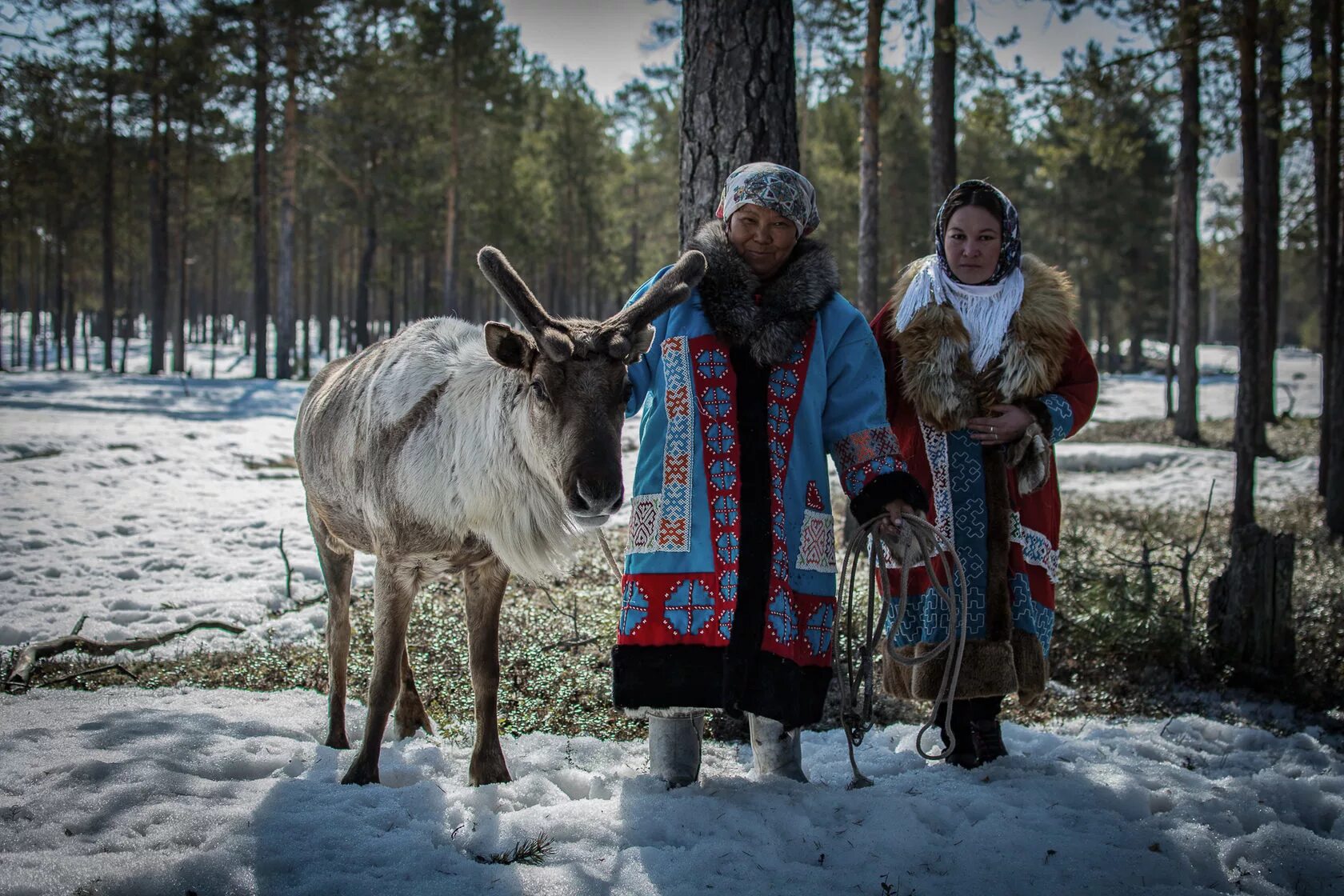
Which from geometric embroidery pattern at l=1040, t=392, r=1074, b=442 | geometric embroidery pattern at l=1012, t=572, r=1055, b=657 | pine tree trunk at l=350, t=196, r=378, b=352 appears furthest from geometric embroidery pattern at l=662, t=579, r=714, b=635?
pine tree trunk at l=350, t=196, r=378, b=352

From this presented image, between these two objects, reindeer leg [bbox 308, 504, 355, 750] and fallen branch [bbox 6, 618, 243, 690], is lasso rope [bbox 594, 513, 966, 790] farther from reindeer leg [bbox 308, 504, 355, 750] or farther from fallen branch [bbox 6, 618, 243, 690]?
fallen branch [bbox 6, 618, 243, 690]

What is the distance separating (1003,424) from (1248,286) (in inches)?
239

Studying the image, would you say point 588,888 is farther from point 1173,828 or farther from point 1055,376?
point 1055,376

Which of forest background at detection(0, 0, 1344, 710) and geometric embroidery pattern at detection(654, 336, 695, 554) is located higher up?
forest background at detection(0, 0, 1344, 710)

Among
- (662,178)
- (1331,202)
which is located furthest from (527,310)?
(662,178)

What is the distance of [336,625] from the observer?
3.88 m

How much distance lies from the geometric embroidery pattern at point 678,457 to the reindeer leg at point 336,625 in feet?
6.07

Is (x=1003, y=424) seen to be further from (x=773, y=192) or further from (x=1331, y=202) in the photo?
(x=1331, y=202)

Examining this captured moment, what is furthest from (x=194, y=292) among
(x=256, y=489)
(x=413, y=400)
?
(x=413, y=400)

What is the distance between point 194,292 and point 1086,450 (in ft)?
161

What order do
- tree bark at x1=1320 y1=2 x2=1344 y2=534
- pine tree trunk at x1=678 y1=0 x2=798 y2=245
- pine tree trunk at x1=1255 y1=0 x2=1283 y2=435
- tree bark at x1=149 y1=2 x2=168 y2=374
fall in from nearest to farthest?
pine tree trunk at x1=678 y1=0 x2=798 y2=245
tree bark at x1=1320 y1=2 x2=1344 y2=534
pine tree trunk at x1=1255 y1=0 x2=1283 y2=435
tree bark at x1=149 y1=2 x2=168 y2=374

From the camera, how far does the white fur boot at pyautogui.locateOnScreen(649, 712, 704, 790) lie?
3043 millimetres

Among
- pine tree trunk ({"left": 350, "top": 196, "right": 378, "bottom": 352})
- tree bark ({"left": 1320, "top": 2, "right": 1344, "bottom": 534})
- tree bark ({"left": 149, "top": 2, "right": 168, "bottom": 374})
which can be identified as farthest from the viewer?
pine tree trunk ({"left": 350, "top": 196, "right": 378, "bottom": 352})

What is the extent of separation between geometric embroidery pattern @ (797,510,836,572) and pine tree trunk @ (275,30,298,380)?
21.2 metres
